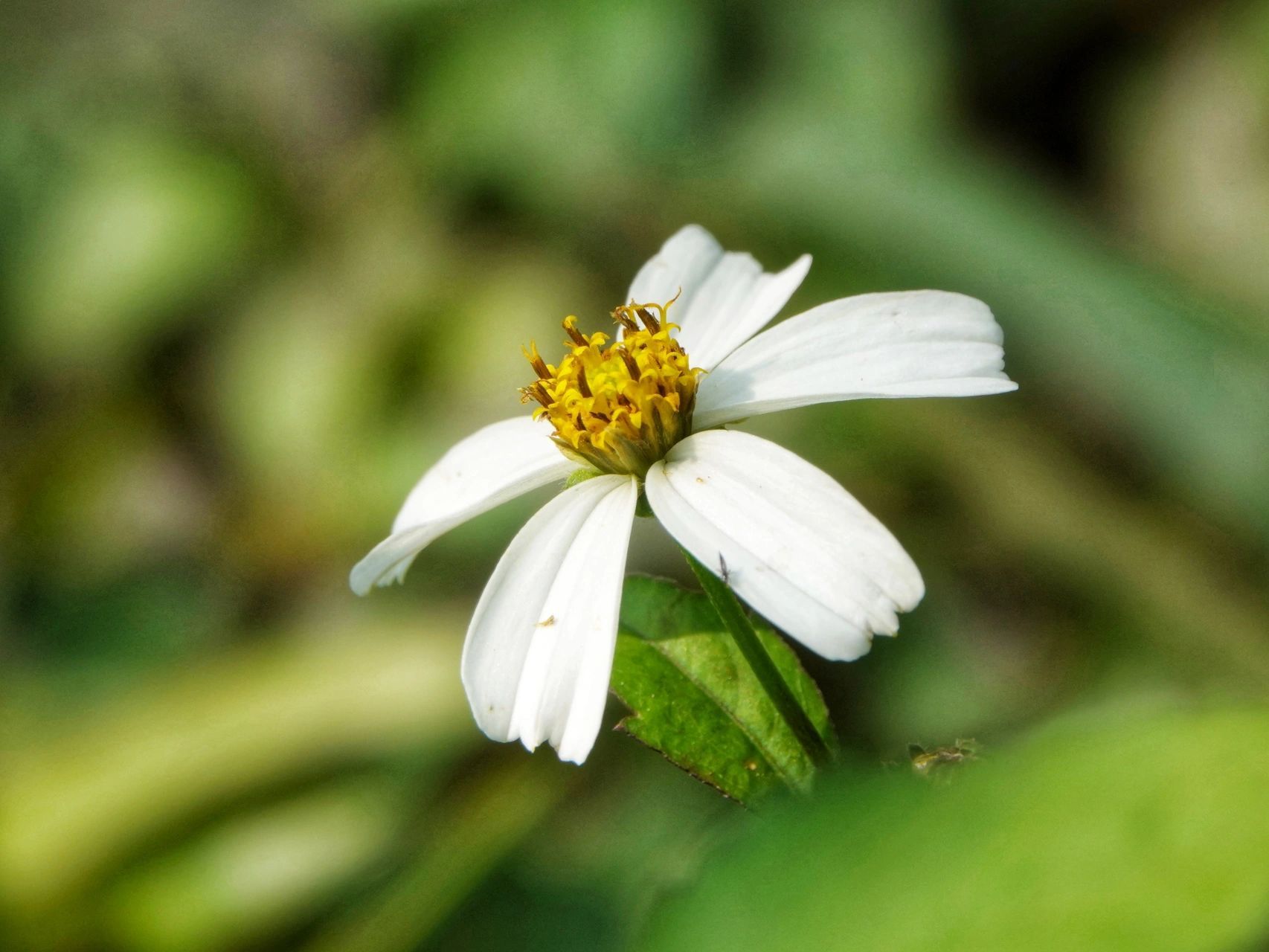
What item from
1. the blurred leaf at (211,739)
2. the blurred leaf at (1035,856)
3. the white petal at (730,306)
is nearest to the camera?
the blurred leaf at (1035,856)

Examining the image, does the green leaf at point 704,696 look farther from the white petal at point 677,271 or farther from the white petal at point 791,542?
the white petal at point 677,271

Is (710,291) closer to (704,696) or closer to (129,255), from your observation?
(704,696)

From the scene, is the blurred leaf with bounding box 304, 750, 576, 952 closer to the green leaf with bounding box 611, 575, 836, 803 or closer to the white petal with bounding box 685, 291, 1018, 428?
the green leaf with bounding box 611, 575, 836, 803

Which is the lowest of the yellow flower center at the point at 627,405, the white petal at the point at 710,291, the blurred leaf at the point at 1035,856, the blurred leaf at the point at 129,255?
the blurred leaf at the point at 1035,856

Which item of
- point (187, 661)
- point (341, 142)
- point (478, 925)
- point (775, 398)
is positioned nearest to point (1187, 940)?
point (775, 398)

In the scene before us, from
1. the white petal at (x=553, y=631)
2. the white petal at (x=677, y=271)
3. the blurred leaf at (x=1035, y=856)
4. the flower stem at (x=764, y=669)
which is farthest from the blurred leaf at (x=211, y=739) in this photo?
the blurred leaf at (x=1035, y=856)

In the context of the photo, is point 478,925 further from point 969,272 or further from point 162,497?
point 162,497

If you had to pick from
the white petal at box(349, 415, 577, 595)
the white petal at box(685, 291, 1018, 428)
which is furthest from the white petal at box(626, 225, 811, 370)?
the white petal at box(349, 415, 577, 595)
